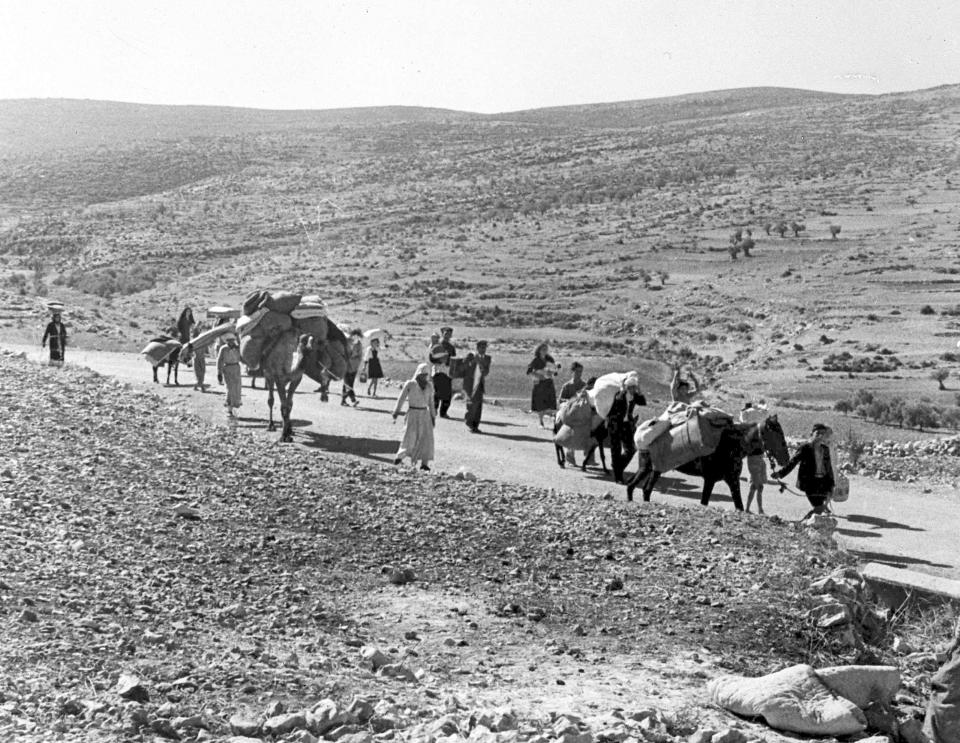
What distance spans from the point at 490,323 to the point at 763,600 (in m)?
32.5

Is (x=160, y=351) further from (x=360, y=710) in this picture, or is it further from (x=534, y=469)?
(x=360, y=710)

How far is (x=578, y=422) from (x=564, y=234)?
41.3 metres

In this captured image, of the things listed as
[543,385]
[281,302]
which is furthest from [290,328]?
[543,385]

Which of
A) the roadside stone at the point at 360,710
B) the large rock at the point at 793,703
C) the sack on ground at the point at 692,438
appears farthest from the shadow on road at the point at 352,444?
the roadside stone at the point at 360,710

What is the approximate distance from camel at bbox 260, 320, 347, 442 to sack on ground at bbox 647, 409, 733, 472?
22.1ft

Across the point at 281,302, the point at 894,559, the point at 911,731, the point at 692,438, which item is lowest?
the point at 894,559

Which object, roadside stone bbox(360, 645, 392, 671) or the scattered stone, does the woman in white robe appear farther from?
roadside stone bbox(360, 645, 392, 671)

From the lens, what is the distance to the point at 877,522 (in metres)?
15.8

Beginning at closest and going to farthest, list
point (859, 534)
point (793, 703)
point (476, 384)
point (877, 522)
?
point (793, 703) < point (859, 534) < point (877, 522) < point (476, 384)

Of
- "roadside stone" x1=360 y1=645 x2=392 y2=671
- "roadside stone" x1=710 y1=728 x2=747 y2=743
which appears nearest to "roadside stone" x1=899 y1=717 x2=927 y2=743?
"roadside stone" x1=710 y1=728 x2=747 y2=743

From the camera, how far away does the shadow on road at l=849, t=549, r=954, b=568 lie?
43.7ft

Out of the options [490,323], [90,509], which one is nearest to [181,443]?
[90,509]

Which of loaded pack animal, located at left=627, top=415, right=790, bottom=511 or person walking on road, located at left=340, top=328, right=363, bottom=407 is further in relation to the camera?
person walking on road, located at left=340, top=328, right=363, bottom=407

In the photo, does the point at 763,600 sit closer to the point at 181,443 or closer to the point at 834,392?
the point at 181,443
